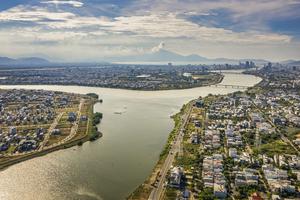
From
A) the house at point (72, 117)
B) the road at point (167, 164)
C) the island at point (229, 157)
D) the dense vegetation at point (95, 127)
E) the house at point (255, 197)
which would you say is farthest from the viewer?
the house at point (72, 117)

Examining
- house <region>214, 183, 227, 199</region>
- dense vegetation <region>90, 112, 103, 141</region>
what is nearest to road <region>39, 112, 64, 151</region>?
dense vegetation <region>90, 112, 103, 141</region>

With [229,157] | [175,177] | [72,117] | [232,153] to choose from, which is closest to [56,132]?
[72,117]

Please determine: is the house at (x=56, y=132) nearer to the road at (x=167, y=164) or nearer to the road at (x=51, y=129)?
the road at (x=51, y=129)

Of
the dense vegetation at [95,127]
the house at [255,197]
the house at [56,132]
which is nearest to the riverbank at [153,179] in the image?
the house at [255,197]

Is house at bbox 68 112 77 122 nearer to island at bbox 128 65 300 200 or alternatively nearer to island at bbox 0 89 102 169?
island at bbox 0 89 102 169

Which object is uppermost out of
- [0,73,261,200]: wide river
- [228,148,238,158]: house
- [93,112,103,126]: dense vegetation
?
[93,112,103,126]: dense vegetation

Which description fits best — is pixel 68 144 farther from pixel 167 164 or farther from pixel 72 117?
pixel 167 164
